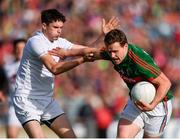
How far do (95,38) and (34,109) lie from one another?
6.68m

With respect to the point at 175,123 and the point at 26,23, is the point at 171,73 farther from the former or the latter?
the point at 26,23

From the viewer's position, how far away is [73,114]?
44.0ft

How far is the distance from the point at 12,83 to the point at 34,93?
8.29 feet

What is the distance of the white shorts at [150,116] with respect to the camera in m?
8.01

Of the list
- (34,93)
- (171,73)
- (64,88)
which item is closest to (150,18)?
(171,73)

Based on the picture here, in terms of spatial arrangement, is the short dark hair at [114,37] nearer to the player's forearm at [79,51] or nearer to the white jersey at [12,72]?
the player's forearm at [79,51]

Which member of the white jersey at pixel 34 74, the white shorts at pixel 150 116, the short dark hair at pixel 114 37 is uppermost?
the short dark hair at pixel 114 37

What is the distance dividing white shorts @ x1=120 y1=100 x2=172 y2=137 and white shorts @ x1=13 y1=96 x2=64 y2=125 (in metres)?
0.88

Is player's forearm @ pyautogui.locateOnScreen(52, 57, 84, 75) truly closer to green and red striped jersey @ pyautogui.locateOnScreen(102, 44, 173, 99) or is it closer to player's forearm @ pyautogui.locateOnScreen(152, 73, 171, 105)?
green and red striped jersey @ pyautogui.locateOnScreen(102, 44, 173, 99)

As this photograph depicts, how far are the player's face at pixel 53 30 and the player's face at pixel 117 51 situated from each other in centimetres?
73

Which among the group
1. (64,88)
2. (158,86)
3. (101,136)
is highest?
(158,86)

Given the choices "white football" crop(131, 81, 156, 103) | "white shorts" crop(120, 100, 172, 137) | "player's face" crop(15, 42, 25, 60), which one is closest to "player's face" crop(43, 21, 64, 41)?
"white football" crop(131, 81, 156, 103)

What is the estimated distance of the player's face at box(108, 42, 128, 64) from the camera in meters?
7.44

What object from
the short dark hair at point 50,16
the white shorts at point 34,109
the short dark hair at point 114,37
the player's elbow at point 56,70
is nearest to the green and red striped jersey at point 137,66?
the short dark hair at point 114,37
